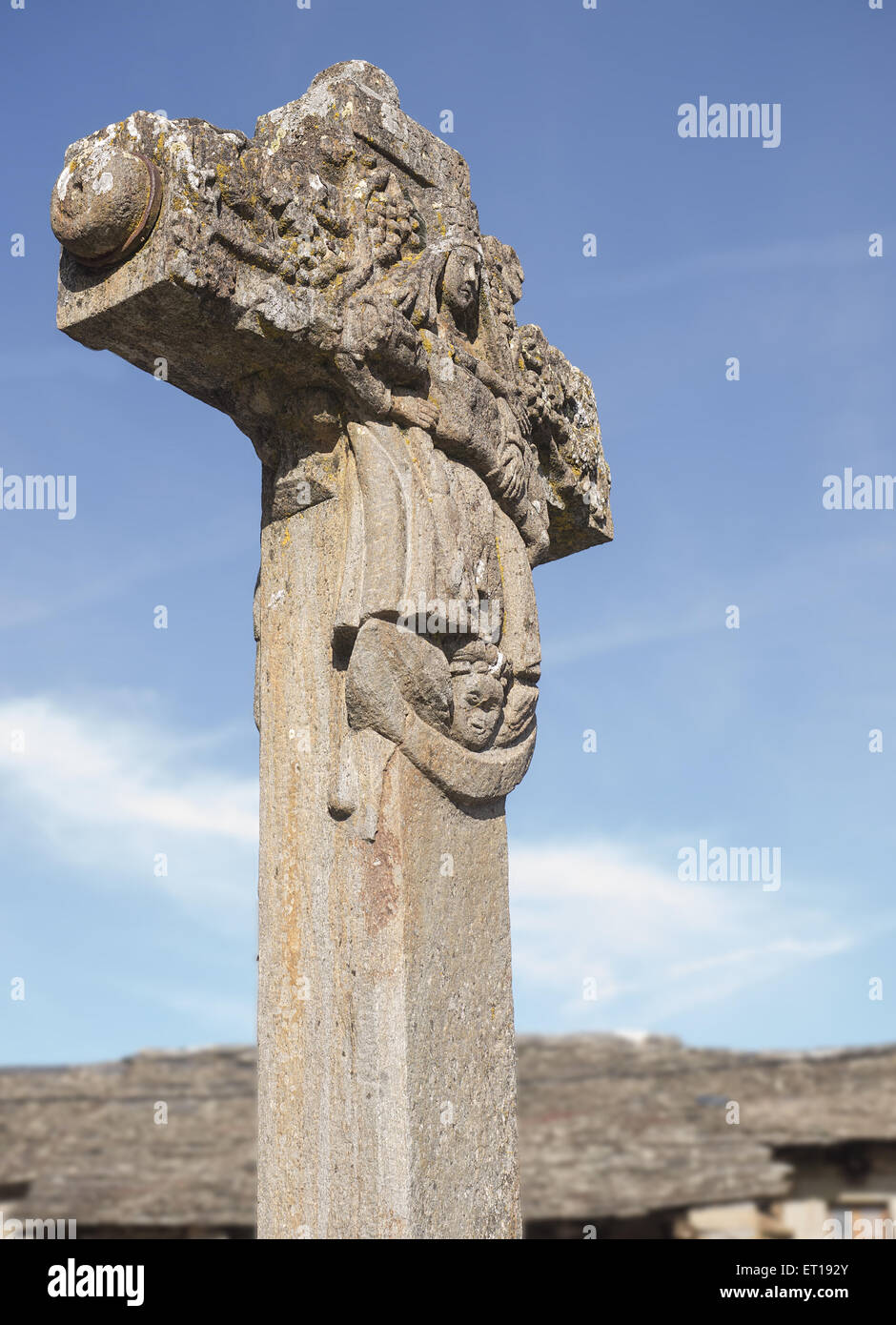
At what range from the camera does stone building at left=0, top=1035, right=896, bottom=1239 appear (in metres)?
9.19

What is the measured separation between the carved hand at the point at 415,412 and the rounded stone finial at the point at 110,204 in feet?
2.94

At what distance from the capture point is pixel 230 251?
3.78 meters

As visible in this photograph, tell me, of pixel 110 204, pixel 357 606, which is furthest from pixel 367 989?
pixel 110 204

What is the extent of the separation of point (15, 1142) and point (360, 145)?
8283mm

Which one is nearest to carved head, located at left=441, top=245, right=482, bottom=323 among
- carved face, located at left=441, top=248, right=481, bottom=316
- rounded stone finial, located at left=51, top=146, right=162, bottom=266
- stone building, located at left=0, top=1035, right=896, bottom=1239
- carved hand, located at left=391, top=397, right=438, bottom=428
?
carved face, located at left=441, top=248, right=481, bottom=316

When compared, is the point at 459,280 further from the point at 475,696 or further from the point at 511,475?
the point at 475,696

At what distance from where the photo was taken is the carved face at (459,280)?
4387 mm

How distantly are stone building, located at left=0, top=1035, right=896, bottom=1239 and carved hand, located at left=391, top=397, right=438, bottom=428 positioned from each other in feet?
20.8

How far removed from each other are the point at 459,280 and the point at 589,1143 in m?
7.18

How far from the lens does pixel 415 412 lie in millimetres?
4152

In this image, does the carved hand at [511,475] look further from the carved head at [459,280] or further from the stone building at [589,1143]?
the stone building at [589,1143]

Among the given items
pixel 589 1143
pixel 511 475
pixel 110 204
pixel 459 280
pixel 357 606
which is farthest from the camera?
pixel 589 1143
